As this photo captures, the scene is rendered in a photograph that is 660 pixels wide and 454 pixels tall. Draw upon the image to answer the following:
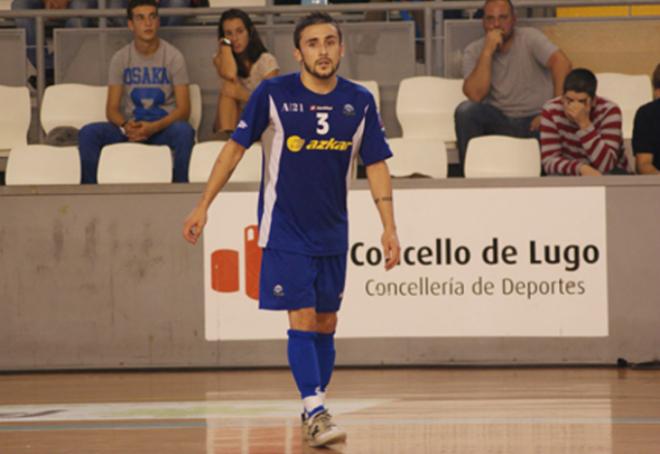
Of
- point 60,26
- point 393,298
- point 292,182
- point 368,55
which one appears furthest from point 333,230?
point 60,26

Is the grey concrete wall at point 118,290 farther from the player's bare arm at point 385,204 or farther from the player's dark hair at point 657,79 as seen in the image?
the player's bare arm at point 385,204

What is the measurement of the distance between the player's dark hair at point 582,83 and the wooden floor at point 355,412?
2.08 m

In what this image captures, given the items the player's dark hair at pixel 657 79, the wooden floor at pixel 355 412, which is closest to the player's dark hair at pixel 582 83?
the player's dark hair at pixel 657 79

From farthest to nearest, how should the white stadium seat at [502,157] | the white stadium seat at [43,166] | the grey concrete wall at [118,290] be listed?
the white stadium seat at [43,166] < the white stadium seat at [502,157] < the grey concrete wall at [118,290]

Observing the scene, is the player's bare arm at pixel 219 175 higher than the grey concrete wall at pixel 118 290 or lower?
higher

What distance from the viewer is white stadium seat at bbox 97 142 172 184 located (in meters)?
10.3

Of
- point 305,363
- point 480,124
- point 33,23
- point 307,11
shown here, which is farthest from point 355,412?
point 33,23

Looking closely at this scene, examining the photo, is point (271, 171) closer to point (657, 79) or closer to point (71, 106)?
point (657, 79)

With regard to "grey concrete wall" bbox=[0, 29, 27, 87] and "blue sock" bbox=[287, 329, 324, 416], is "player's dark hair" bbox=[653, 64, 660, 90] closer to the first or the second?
"blue sock" bbox=[287, 329, 324, 416]

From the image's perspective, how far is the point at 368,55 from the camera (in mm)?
11805

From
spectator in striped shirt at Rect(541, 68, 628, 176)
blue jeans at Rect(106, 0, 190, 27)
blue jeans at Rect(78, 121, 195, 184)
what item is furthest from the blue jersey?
blue jeans at Rect(106, 0, 190, 27)

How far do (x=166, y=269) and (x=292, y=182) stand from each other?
3.64 meters

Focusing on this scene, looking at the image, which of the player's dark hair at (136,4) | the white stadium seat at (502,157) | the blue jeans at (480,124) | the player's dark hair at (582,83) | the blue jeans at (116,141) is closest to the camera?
the player's dark hair at (582,83)

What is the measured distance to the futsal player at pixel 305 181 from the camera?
6.09m
